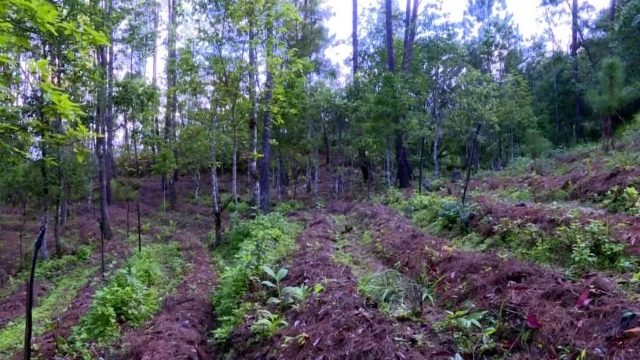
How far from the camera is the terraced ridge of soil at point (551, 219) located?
5.11 m

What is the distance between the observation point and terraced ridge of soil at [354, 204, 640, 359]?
338cm

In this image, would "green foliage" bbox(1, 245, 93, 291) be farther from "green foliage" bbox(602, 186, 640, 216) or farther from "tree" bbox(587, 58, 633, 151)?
"tree" bbox(587, 58, 633, 151)

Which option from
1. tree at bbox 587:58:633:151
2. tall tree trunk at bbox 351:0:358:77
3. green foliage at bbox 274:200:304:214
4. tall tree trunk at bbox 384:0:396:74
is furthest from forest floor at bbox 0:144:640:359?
tall tree trunk at bbox 351:0:358:77

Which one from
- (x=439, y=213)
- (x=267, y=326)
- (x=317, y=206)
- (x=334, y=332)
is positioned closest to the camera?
(x=334, y=332)

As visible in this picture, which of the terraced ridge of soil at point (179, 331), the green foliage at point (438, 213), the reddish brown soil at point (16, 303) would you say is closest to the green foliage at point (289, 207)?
the green foliage at point (438, 213)

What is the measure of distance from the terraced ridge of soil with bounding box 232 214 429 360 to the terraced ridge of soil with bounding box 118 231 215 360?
57 cm

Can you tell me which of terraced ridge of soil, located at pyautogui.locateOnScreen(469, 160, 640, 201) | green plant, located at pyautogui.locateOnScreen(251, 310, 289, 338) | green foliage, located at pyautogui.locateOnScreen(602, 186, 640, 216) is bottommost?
green plant, located at pyautogui.locateOnScreen(251, 310, 289, 338)

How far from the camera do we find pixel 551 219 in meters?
6.49

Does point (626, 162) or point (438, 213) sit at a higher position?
point (626, 162)

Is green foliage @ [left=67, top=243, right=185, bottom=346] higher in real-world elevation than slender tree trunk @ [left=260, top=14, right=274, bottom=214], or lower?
lower

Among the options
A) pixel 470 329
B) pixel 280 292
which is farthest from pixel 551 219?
pixel 280 292

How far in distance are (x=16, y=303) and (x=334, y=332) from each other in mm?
8563

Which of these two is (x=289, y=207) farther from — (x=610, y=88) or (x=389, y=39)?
(x=610, y=88)

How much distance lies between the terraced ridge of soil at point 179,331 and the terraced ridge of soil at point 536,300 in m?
2.84
